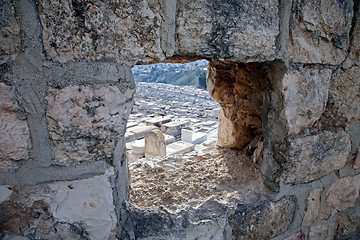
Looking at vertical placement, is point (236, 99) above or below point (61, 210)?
above

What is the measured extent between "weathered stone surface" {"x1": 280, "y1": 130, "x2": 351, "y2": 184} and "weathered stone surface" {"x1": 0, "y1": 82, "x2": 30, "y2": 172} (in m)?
1.17

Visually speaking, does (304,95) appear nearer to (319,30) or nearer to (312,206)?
(319,30)

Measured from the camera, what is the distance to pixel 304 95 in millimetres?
1224

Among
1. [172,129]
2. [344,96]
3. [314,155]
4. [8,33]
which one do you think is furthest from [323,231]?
[172,129]

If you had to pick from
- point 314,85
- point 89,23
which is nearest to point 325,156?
point 314,85

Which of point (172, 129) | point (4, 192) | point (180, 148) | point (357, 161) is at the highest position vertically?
point (4, 192)

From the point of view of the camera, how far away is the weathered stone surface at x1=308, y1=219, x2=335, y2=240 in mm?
1523

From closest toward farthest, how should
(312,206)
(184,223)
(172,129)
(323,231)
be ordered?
(184,223)
(312,206)
(323,231)
(172,129)

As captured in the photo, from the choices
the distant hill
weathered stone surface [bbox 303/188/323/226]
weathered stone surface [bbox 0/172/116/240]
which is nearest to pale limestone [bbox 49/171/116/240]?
weathered stone surface [bbox 0/172/116/240]

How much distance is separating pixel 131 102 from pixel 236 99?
1.11 meters

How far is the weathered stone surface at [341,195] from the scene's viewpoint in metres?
1.51

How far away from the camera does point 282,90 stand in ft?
3.86

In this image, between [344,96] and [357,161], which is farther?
[357,161]

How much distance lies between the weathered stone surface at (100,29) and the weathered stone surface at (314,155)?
0.90 metres
